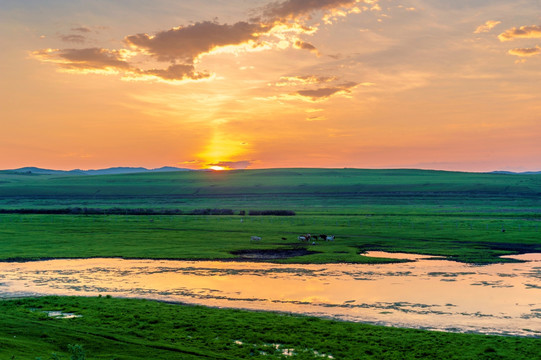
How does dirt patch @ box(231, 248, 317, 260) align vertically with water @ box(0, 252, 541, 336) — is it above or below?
below

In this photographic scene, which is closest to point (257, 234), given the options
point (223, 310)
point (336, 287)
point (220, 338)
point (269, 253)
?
point (269, 253)

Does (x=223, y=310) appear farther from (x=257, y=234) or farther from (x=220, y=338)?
(x=257, y=234)

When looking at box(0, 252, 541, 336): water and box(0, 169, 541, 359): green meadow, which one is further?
box(0, 252, 541, 336): water

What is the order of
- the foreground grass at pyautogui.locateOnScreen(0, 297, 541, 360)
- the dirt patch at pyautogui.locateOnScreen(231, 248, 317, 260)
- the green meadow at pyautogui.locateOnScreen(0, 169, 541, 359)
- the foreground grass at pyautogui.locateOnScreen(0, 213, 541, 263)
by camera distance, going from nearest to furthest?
1. the foreground grass at pyautogui.locateOnScreen(0, 297, 541, 360)
2. the green meadow at pyautogui.locateOnScreen(0, 169, 541, 359)
3. the dirt patch at pyautogui.locateOnScreen(231, 248, 317, 260)
4. the foreground grass at pyautogui.locateOnScreen(0, 213, 541, 263)

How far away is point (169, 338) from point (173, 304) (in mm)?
8233

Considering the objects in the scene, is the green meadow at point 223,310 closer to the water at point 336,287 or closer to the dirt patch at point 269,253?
the dirt patch at point 269,253

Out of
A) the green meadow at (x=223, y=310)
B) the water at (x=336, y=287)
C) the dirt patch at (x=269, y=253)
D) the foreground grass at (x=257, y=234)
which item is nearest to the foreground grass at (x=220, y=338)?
the green meadow at (x=223, y=310)

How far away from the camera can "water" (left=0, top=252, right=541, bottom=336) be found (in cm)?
2816

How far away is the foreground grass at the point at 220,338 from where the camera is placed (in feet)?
66.8

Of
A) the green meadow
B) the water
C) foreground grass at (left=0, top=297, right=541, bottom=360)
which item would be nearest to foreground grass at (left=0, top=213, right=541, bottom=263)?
the green meadow

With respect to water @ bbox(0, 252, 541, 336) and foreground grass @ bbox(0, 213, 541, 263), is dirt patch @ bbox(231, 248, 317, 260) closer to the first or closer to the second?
foreground grass @ bbox(0, 213, 541, 263)

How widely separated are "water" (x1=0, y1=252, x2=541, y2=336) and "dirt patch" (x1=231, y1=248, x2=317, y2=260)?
4.94 m

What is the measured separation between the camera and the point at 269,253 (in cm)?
5631

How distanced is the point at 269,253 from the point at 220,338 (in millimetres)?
33259
